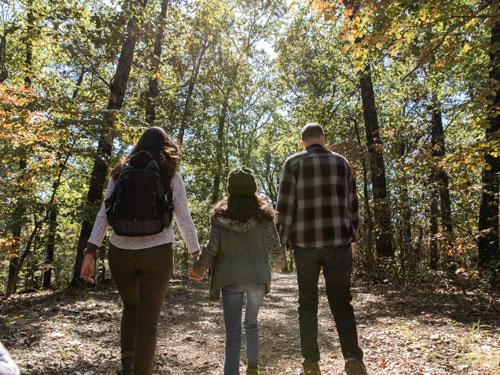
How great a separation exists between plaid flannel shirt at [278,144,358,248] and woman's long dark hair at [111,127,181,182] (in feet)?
4.18

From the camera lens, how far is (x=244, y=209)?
408 centimetres

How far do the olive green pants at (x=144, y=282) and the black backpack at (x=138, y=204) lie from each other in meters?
0.20

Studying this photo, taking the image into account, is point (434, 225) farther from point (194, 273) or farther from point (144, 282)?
point (144, 282)

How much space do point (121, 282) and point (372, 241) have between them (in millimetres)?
10684

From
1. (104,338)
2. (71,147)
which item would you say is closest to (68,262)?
(71,147)

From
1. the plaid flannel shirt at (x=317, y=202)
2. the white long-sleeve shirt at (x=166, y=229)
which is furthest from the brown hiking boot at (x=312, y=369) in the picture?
the white long-sleeve shirt at (x=166, y=229)

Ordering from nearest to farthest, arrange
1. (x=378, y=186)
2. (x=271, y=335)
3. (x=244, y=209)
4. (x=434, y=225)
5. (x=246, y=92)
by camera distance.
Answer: (x=244, y=209) < (x=271, y=335) < (x=434, y=225) < (x=378, y=186) < (x=246, y=92)

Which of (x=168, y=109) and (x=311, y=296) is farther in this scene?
(x=168, y=109)

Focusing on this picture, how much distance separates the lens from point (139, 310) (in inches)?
148

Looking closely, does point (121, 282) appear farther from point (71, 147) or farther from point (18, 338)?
point (71, 147)

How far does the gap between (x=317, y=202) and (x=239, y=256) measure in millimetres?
992

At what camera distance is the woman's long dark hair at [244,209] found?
408 cm

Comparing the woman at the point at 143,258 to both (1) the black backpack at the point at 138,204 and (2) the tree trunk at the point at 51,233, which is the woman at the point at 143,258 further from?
(2) the tree trunk at the point at 51,233

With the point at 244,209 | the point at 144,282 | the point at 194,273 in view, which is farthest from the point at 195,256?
the point at 244,209
